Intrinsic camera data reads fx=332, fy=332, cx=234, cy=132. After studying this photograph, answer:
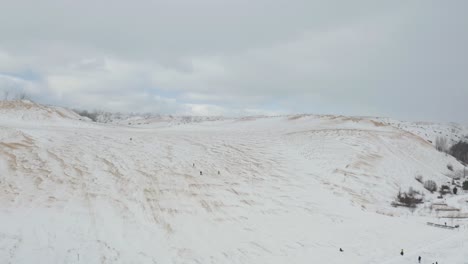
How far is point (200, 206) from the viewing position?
16406mm

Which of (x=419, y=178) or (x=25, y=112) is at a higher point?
(x=25, y=112)

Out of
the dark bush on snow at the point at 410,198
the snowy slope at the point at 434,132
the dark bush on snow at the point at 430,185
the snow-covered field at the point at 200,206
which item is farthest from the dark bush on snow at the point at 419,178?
the snowy slope at the point at 434,132

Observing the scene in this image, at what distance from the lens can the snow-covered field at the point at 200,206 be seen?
39.9ft

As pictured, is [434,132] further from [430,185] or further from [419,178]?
[430,185]

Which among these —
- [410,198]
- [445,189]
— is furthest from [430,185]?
[410,198]

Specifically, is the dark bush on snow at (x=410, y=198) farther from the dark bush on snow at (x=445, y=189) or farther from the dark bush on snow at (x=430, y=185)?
the dark bush on snow at (x=445, y=189)

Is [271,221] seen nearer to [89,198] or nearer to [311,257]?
[311,257]

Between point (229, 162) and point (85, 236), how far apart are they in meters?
13.4

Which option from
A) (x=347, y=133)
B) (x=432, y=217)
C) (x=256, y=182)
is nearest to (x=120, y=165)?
(x=256, y=182)

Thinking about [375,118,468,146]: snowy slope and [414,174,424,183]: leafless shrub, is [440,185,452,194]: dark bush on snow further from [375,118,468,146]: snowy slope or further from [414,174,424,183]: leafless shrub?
[375,118,468,146]: snowy slope

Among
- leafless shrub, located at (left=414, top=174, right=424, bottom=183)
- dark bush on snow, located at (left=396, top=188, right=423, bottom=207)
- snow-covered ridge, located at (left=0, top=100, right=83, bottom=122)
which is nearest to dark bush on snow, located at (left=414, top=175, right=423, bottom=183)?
leafless shrub, located at (left=414, top=174, right=424, bottom=183)

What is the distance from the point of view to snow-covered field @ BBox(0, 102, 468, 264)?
39.9ft

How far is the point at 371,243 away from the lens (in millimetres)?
15141

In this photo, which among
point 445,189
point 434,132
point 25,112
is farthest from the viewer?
point 434,132
